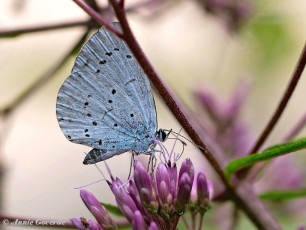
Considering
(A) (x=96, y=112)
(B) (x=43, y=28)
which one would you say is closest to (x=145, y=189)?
(A) (x=96, y=112)

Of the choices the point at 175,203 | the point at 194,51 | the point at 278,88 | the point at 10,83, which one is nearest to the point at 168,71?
the point at 194,51

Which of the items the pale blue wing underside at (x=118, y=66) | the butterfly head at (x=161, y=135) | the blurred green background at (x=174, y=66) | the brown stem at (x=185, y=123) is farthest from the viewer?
the blurred green background at (x=174, y=66)

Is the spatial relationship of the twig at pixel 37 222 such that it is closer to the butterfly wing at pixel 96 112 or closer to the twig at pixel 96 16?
the butterfly wing at pixel 96 112

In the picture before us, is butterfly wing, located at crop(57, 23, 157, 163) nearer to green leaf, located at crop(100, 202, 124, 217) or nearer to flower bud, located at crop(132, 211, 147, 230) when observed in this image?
green leaf, located at crop(100, 202, 124, 217)

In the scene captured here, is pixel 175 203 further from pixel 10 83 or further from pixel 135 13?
pixel 10 83

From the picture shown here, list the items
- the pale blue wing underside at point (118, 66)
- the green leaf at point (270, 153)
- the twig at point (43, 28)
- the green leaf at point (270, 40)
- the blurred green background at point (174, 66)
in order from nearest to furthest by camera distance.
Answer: the green leaf at point (270, 153) → the pale blue wing underside at point (118, 66) → the twig at point (43, 28) → the blurred green background at point (174, 66) → the green leaf at point (270, 40)

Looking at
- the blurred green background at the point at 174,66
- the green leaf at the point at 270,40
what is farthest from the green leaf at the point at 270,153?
the green leaf at the point at 270,40
